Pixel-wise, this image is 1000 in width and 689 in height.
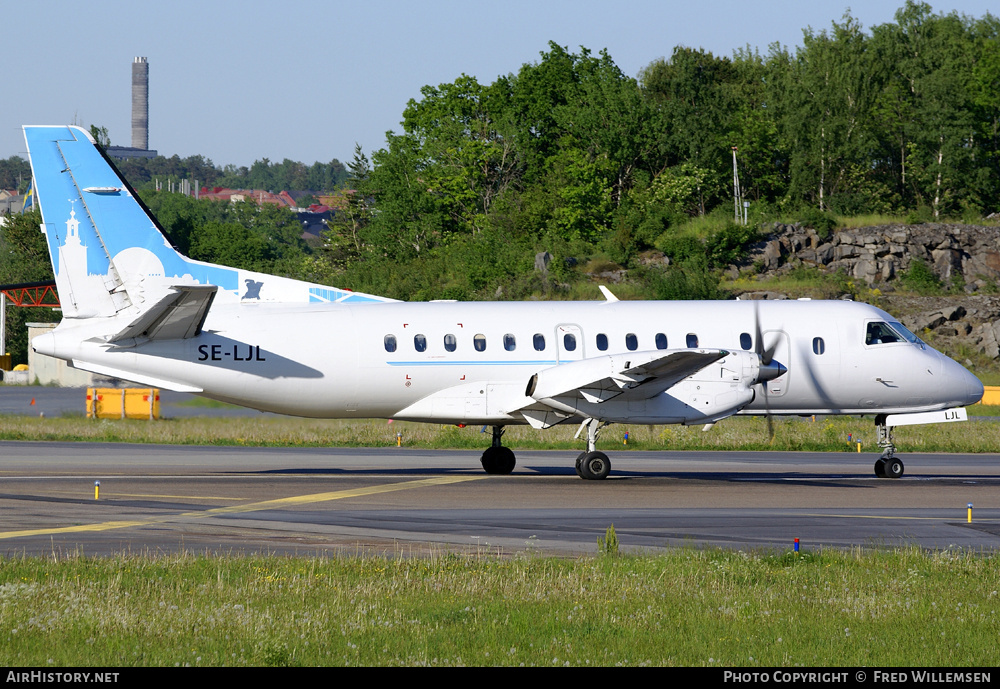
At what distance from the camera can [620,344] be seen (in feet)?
84.7

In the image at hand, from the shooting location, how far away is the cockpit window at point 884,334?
27031 mm

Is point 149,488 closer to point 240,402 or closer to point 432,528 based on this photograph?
point 240,402

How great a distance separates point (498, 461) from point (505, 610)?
15.0 m

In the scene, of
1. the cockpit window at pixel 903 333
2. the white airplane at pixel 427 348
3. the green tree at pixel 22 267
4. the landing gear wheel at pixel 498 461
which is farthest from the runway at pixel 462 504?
the green tree at pixel 22 267

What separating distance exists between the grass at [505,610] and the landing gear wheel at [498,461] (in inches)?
A: 461

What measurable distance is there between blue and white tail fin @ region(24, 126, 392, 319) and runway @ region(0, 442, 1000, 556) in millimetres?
4047

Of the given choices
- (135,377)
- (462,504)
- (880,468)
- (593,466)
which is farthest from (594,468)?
(135,377)

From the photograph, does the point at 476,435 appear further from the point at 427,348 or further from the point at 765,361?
the point at 765,361

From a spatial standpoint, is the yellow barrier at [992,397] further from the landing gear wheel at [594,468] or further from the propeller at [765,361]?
the landing gear wheel at [594,468]

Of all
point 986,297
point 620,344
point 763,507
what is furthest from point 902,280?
point 763,507

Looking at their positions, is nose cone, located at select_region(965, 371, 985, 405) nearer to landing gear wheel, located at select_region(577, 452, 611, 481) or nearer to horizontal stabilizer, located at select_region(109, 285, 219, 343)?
landing gear wheel, located at select_region(577, 452, 611, 481)

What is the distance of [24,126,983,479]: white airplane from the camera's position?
24281 mm

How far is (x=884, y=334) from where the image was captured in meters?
27.2

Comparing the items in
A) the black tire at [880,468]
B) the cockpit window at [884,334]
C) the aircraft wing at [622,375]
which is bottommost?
the black tire at [880,468]
